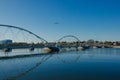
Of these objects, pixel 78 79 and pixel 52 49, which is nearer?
pixel 78 79

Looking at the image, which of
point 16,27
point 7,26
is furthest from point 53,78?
point 16,27

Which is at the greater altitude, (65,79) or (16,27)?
(16,27)

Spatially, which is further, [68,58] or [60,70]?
[68,58]

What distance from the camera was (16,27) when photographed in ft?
289

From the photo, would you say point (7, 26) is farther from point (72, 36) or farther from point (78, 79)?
point (72, 36)

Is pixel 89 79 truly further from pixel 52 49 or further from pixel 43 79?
pixel 52 49

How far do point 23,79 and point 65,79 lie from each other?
5564 mm

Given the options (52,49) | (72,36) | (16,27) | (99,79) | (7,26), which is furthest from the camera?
(72,36)

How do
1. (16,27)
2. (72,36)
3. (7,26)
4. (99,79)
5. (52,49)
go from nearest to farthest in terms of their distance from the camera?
(99,79) → (7,26) → (16,27) → (52,49) → (72,36)

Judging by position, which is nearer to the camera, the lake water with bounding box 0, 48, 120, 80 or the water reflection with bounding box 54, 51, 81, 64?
the lake water with bounding box 0, 48, 120, 80

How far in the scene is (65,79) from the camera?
25.7 meters

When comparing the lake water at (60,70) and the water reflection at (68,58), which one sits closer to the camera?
the lake water at (60,70)

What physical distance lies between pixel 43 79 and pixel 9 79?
179 inches

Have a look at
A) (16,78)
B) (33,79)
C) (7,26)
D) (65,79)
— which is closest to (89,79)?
(65,79)
